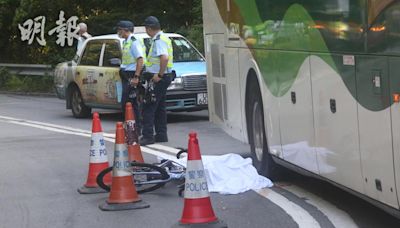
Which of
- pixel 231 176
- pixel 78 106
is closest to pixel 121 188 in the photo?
pixel 231 176

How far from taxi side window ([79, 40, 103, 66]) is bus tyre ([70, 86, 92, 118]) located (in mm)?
795

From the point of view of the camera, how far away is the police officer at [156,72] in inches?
460

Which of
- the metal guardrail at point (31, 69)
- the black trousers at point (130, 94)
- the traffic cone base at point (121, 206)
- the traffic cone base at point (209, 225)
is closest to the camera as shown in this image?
the traffic cone base at point (209, 225)

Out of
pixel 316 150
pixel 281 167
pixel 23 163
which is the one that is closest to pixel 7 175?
pixel 23 163

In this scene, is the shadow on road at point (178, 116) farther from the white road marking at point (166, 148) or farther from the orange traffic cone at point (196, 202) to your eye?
the orange traffic cone at point (196, 202)

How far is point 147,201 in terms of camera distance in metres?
8.09

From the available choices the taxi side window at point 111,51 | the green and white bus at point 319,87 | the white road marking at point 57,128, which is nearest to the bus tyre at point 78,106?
the white road marking at point 57,128

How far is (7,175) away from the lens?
10.2 meters

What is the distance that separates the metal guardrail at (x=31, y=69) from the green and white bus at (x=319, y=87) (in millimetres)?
18305

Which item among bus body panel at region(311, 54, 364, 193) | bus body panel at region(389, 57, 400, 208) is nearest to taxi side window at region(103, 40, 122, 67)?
bus body panel at region(311, 54, 364, 193)

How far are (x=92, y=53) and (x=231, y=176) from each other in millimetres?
9617

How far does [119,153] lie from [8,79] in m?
23.8

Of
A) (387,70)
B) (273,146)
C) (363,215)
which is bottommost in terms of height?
(363,215)

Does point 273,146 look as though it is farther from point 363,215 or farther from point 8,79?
point 8,79
